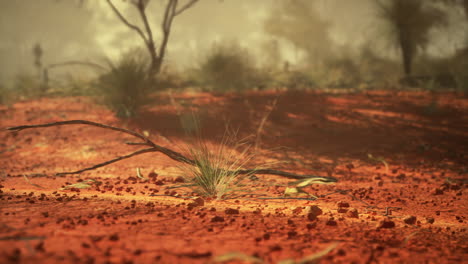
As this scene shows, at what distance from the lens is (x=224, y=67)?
1228 centimetres

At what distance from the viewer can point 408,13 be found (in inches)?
574

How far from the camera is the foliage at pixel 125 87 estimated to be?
304 inches

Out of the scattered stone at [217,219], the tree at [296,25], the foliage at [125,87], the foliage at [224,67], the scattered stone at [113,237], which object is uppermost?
the tree at [296,25]

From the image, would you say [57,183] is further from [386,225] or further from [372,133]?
[372,133]

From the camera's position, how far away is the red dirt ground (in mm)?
1467

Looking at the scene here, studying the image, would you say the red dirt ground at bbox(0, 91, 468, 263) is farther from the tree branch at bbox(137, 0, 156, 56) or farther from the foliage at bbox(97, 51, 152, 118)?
the tree branch at bbox(137, 0, 156, 56)

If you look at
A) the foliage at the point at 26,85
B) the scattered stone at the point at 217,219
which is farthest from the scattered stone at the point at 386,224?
the foliage at the point at 26,85

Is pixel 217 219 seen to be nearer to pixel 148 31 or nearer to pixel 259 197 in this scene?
pixel 259 197

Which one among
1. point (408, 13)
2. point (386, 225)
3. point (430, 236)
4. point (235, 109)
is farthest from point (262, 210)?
point (408, 13)

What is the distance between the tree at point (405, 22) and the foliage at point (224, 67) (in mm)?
6915

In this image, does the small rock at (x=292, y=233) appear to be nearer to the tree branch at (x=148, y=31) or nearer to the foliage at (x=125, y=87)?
the foliage at (x=125, y=87)

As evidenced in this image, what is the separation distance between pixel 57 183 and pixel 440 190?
3794 millimetres

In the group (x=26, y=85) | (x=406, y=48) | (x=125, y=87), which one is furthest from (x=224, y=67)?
(x=406, y=48)

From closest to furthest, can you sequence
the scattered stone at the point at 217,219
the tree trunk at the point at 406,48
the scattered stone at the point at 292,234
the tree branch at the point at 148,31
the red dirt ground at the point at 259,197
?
the red dirt ground at the point at 259,197 < the scattered stone at the point at 292,234 < the scattered stone at the point at 217,219 < the tree branch at the point at 148,31 < the tree trunk at the point at 406,48
